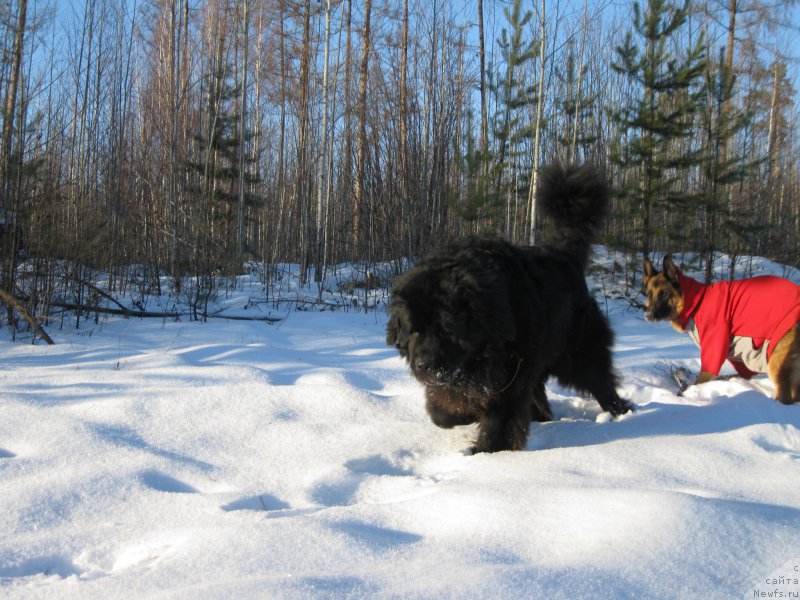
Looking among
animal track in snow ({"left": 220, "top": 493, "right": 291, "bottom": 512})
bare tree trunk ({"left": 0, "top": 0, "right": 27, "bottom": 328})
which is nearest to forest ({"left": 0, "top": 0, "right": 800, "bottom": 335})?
bare tree trunk ({"left": 0, "top": 0, "right": 27, "bottom": 328})

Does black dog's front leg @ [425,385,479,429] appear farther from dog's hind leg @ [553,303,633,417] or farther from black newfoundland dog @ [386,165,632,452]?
dog's hind leg @ [553,303,633,417]

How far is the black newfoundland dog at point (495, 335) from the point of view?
277 cm

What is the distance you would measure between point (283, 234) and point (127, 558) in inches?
637

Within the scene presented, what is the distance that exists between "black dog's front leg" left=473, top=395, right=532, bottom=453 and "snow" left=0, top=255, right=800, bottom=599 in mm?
121

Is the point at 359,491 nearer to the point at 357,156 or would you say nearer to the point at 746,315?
the point at 746,315

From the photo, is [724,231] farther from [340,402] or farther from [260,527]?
[260,527]

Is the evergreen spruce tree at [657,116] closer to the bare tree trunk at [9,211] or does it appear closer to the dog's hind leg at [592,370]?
the dog's hind leg at [592,370]

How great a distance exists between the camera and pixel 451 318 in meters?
2.73

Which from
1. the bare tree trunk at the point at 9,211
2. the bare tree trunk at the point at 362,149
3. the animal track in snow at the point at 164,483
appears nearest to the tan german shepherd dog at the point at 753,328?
the animal track in snow at the point at 164,483

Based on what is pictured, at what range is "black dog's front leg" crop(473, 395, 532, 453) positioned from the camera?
3029mm

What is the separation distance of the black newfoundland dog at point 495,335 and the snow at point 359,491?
224mm

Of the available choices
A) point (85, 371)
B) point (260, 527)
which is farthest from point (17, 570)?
point (85, 371)

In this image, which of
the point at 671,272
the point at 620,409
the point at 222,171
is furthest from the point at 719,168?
the point at 222,171

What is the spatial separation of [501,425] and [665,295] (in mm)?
2858
